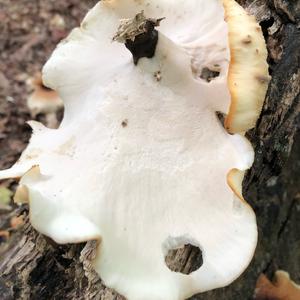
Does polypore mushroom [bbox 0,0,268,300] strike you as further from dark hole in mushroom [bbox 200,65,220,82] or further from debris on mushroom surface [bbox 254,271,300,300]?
debris on mushroom surface [bbox 254,271,300,300]

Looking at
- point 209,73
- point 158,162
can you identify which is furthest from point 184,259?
point 209,73

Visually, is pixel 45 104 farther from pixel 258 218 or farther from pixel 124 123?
pixel 124 123

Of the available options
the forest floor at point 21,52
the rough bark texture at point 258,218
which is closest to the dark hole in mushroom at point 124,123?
the rough bark texture at point 258,218

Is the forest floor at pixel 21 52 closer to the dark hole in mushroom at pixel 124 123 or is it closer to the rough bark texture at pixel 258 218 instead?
the rough bark texture at pixel 258 218

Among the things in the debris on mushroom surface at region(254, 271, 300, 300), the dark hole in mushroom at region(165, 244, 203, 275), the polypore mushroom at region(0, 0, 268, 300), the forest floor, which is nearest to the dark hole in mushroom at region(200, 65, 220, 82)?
the polypore mushroom at region(0, 0, 268, 300)

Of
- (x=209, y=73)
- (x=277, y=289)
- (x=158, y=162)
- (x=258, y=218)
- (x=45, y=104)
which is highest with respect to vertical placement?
(x=209, y=73)

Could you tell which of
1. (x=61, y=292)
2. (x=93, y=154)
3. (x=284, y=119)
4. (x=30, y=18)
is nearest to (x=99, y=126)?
(x=93, y=154)
